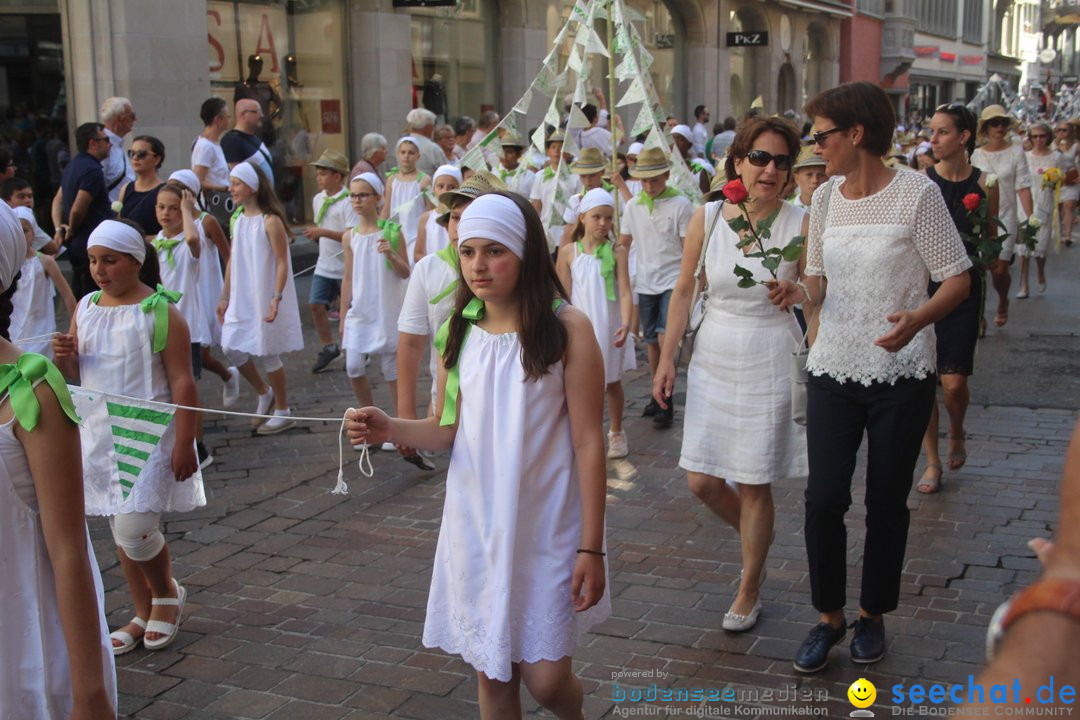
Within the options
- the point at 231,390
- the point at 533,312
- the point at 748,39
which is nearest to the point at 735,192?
the point at 533,312

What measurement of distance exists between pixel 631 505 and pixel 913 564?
1603mm

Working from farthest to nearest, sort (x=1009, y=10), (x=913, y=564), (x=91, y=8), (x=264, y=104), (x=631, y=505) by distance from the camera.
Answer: (x=1009, y=10)
(x=264, y=104)
(x=91, y=8)
(x=631, y=505)
(x=913, y=564)

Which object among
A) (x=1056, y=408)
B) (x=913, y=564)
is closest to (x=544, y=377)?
(x=913, y=564)

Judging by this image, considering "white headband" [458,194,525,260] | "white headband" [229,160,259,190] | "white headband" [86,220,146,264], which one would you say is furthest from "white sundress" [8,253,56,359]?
"white headband" [458,194,525,260]

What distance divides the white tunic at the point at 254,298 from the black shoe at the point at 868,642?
16.9ft

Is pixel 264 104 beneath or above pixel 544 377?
above

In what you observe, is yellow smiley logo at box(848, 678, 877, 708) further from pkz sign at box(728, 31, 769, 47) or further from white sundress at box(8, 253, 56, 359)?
pkz sign at box(728, 31, 769, 47)

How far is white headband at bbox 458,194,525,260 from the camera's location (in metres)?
3.33

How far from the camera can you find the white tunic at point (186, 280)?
8.52 m

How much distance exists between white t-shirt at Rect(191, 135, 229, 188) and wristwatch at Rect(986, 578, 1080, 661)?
1117 cm

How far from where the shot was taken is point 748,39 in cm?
3219

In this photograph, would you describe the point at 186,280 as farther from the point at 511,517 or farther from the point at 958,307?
the point at 511,517

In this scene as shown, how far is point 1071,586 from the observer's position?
1234 millimetres

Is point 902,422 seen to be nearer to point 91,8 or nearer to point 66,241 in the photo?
point 66,241
